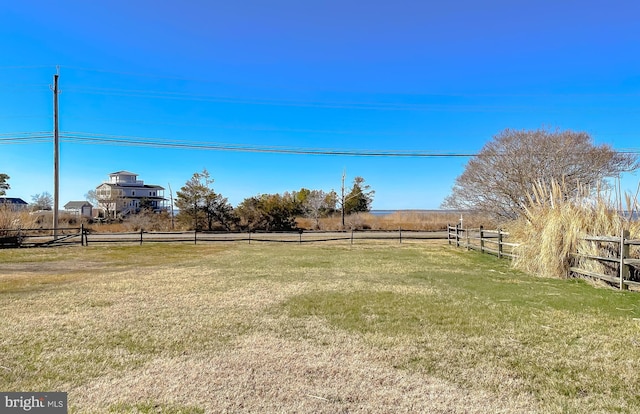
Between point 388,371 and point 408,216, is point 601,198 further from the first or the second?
point 408,216

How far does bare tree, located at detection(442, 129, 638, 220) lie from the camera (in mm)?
19031

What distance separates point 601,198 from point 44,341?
10907 millimetres

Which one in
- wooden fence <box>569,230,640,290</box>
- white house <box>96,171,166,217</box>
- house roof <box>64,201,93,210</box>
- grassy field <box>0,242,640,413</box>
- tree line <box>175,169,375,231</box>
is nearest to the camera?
grassy field <box>0,242,640,413</box>

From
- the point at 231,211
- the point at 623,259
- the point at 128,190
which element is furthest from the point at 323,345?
the point at 128,190

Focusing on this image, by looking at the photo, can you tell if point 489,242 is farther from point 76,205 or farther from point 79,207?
point 76,205

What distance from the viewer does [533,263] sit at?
9.05 m

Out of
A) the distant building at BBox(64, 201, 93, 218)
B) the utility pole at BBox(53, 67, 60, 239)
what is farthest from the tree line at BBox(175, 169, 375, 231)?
the distant building at BBox(64, 201, 93, 218)

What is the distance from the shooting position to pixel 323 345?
3902 millimetres

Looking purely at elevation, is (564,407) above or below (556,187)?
below

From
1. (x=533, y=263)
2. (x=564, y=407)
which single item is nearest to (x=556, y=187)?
(x=533, y=263)

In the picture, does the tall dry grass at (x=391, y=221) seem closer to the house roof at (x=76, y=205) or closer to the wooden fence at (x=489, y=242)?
the wooden fence at (x=489, y=242)

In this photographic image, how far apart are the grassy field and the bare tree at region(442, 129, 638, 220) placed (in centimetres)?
1355

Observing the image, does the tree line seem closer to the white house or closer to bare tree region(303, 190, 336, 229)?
bare tree region(303, 190, 336, 229)

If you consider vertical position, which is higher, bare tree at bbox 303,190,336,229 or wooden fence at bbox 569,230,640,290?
bare tree at bbox 303,190,336,229
